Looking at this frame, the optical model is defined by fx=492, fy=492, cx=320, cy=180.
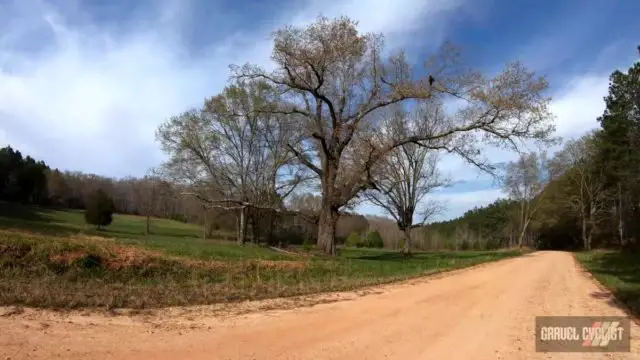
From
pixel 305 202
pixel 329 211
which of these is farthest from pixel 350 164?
pixel 305 202

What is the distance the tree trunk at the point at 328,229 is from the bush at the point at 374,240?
49.3 meters

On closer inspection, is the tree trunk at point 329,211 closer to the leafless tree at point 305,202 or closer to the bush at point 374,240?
the leafless tree at point 305,202

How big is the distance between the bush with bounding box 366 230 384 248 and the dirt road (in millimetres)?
63177

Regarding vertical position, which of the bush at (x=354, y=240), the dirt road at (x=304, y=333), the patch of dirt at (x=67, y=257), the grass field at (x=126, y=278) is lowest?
the bush at (x=354, y=240)

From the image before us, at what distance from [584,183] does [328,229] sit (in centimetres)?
4615

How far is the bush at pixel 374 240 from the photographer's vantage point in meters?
73.9

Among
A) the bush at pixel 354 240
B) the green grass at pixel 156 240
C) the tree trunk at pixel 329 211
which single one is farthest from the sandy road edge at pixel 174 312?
the bush at pixel 354 240

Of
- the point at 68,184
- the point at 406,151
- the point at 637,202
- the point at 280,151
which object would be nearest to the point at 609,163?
the point at 637,202

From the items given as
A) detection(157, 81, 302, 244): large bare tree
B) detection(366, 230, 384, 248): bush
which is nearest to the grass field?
detection(157, 81, 302, 244): large bare tree

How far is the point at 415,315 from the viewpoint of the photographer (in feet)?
30.7

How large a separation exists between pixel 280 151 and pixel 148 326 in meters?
33.8

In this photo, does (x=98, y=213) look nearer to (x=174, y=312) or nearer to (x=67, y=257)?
(x=67, y=257)

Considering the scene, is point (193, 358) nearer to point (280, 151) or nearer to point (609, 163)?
point (280, 151)

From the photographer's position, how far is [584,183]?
193ft
